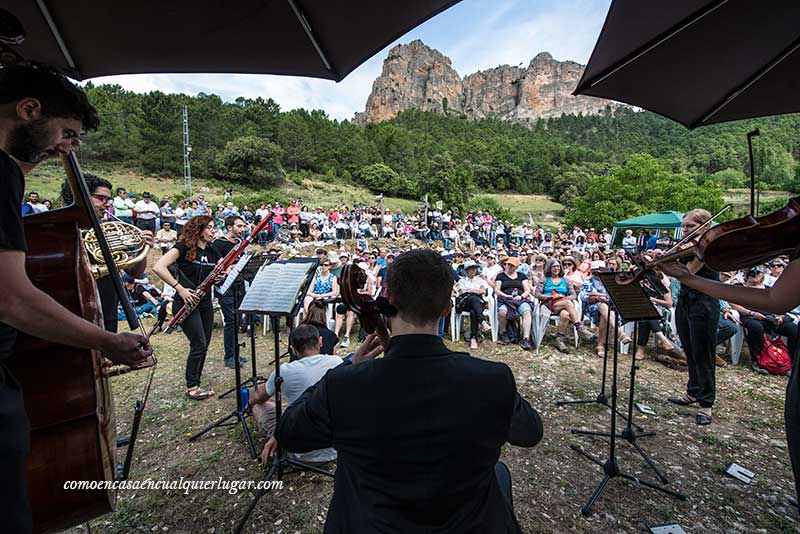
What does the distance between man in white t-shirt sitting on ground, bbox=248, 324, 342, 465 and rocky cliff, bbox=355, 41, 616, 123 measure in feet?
425

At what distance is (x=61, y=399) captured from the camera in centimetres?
149

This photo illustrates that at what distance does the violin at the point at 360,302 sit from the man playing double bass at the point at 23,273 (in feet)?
2.72

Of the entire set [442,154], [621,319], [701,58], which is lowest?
[621,319]

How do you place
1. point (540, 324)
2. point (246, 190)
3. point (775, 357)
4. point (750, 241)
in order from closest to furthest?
1. point (750, 241)
2. point (775, 357)
3. point (540, 324)
4. point (246, 190)

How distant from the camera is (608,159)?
75500 millimetres

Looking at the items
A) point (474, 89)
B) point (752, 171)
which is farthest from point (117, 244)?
point (474, 89)

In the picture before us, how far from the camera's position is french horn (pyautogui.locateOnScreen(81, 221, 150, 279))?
125 inches

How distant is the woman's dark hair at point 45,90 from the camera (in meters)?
1.23

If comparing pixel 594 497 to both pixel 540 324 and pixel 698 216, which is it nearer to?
pixel 698 216

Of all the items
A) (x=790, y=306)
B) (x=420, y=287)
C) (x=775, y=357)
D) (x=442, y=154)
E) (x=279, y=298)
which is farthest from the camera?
(x=442, y=154)

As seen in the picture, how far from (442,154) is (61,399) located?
68.0 m

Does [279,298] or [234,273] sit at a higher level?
[234,273]

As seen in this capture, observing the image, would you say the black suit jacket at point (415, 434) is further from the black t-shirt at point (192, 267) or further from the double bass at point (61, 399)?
the black t-shirt at point (192, 267)

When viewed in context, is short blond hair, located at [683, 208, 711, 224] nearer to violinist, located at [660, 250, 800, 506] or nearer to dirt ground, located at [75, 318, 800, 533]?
dirt ground, located at [75, 318, 800, 533]
